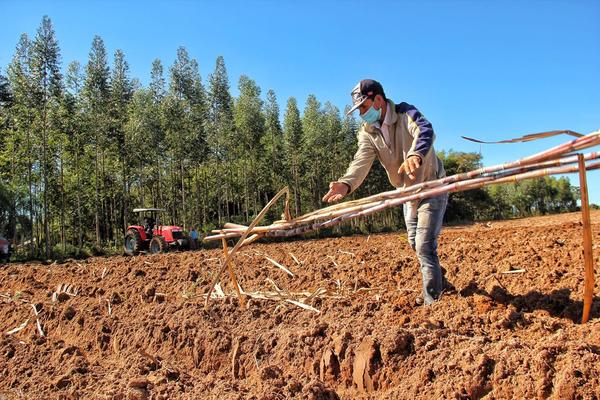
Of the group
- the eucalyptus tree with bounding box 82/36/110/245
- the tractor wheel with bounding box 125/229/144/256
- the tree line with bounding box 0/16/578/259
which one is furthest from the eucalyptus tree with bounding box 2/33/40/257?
the tractor wheel with bounding box 125/229/144/256

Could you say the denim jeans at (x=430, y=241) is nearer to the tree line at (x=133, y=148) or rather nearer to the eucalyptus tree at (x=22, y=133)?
the tree line at (x=133, y=148)

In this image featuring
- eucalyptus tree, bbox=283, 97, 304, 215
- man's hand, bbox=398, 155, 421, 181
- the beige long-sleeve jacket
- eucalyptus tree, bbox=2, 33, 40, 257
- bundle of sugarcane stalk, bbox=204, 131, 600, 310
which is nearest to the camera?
bundle of sugarcane stalk, bbox=204, 131, 600, 310

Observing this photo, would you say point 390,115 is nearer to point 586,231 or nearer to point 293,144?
point 586,231

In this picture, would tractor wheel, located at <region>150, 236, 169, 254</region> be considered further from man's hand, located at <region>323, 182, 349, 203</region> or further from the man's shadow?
the man's shadow

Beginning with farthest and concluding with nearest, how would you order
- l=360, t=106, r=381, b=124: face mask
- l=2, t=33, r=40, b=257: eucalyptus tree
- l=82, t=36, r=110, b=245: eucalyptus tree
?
l=82, t=36, r=110, b=245: eucalyptus tree → l=2, t=33, r=40, b=257: eucalyptus tree → l=360, t=106, r=381, b=124: face mask

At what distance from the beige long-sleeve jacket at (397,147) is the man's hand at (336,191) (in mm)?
61

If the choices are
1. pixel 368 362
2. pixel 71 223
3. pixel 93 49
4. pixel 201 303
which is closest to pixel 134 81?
pixel 93 49

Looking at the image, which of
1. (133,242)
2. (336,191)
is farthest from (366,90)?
(133,242)

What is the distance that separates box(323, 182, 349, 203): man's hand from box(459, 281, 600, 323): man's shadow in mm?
1192

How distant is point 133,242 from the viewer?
15328 mm

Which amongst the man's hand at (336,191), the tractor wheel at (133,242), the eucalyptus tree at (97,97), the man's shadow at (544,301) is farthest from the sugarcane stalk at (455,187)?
the eucalyptus tree at (97,97)

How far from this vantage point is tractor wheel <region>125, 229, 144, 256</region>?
1510cm

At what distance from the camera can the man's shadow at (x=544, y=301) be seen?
280 centimetres

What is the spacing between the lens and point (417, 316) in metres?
2.97
